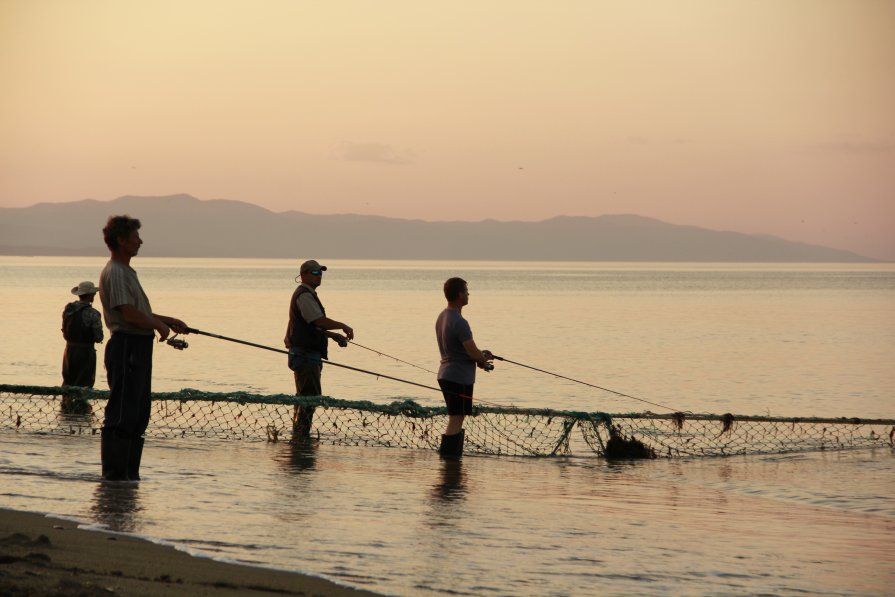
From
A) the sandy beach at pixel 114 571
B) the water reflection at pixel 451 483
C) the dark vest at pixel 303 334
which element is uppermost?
the dark vest at pixel 303 334

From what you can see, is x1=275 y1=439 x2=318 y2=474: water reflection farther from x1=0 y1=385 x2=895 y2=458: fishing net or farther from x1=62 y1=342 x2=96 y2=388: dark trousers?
x1=62 y1=342 x2=96 y2=388: dark trousers

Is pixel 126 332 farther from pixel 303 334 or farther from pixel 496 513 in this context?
pixel 303 334

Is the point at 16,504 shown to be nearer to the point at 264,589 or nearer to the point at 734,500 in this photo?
the point at 264,589

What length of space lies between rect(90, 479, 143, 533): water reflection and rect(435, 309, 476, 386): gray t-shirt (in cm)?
322

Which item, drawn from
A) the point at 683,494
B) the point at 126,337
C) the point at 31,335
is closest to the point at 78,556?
the point at 126,337

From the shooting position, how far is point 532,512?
9.50m

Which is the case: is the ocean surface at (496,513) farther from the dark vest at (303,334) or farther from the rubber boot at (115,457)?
the dark vest at (303,334)

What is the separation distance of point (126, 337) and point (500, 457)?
16.2 feet

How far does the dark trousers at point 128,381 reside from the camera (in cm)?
923

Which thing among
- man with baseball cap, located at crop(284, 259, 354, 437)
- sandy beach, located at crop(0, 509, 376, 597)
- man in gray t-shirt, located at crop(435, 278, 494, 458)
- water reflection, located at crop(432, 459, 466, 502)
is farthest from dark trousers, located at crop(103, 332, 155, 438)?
man in gray t-shirt, located at crop(435, 278, 494, 458)

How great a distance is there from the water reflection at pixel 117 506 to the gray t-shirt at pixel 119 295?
117 cm

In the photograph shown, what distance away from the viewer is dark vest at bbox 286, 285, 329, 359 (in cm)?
1244

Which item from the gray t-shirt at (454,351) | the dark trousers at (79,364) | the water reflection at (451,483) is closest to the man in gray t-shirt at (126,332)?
the water reflection at (451,483)

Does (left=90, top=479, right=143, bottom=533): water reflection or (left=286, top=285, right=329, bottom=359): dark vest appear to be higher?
(left=286, top=285, right=329, bottom=359): dark vest
